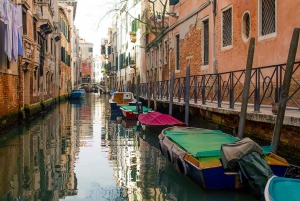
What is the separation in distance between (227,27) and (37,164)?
A: 7495 millimetres

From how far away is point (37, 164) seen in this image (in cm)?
796

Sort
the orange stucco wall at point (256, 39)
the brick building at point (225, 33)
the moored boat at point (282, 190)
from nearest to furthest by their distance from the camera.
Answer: the moored boat at point (282, 190)
the orange stucco wall at point (256, 39)
the brick building at point (225, 33)

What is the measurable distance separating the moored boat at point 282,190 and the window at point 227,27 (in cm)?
861

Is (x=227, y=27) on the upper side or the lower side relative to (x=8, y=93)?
upper

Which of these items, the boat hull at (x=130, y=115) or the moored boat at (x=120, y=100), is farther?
the moored boat at (x=120, y=100)

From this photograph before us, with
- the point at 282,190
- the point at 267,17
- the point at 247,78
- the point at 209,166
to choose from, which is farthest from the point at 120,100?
the point at 282,190

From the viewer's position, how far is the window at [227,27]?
40.1ft

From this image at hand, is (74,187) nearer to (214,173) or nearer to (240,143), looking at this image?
(214,173)

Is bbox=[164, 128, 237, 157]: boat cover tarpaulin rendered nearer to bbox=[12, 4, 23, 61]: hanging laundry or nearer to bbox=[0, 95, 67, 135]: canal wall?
bbox=[0, 95, 67, 135]: canal wall

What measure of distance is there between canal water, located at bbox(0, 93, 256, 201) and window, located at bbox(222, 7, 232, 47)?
3.83 metres

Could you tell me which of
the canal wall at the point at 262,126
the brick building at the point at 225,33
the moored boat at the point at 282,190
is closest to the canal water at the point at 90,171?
the canal wall at the point at 262,126

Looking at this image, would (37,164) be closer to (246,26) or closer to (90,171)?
(90,171)

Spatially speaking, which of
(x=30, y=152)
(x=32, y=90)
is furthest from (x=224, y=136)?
(x=32, y=90)

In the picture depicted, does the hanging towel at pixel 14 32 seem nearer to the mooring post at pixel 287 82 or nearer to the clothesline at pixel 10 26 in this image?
the clothesline at pixel 10 26
